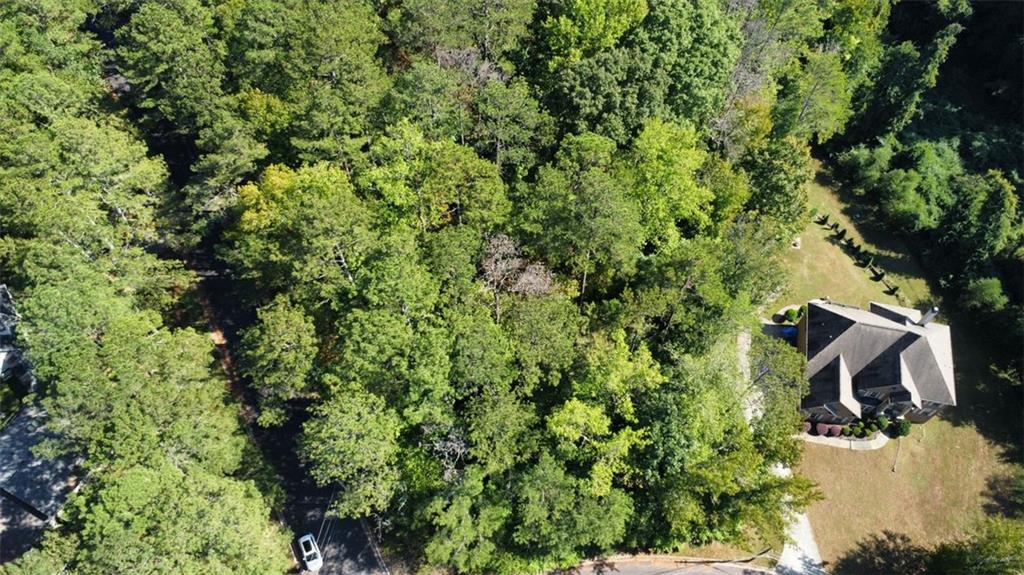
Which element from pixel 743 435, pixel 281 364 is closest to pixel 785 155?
pixel 743 435

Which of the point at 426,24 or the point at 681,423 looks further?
the point at 426,24

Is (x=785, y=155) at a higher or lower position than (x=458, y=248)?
higher

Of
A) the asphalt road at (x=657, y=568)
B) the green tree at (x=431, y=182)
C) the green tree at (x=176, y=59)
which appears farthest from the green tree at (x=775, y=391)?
the green tree at (x=176, y=59)

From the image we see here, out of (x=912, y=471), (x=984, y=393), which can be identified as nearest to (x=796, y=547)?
(x=912, y=471)

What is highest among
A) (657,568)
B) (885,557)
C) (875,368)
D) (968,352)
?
(968,352)

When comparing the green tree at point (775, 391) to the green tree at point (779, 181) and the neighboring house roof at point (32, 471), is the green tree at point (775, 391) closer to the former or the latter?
the green tree at point (779, 181)

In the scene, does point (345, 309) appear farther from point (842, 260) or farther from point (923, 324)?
point (842, 260)

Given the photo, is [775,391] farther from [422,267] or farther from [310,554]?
[310,554]
